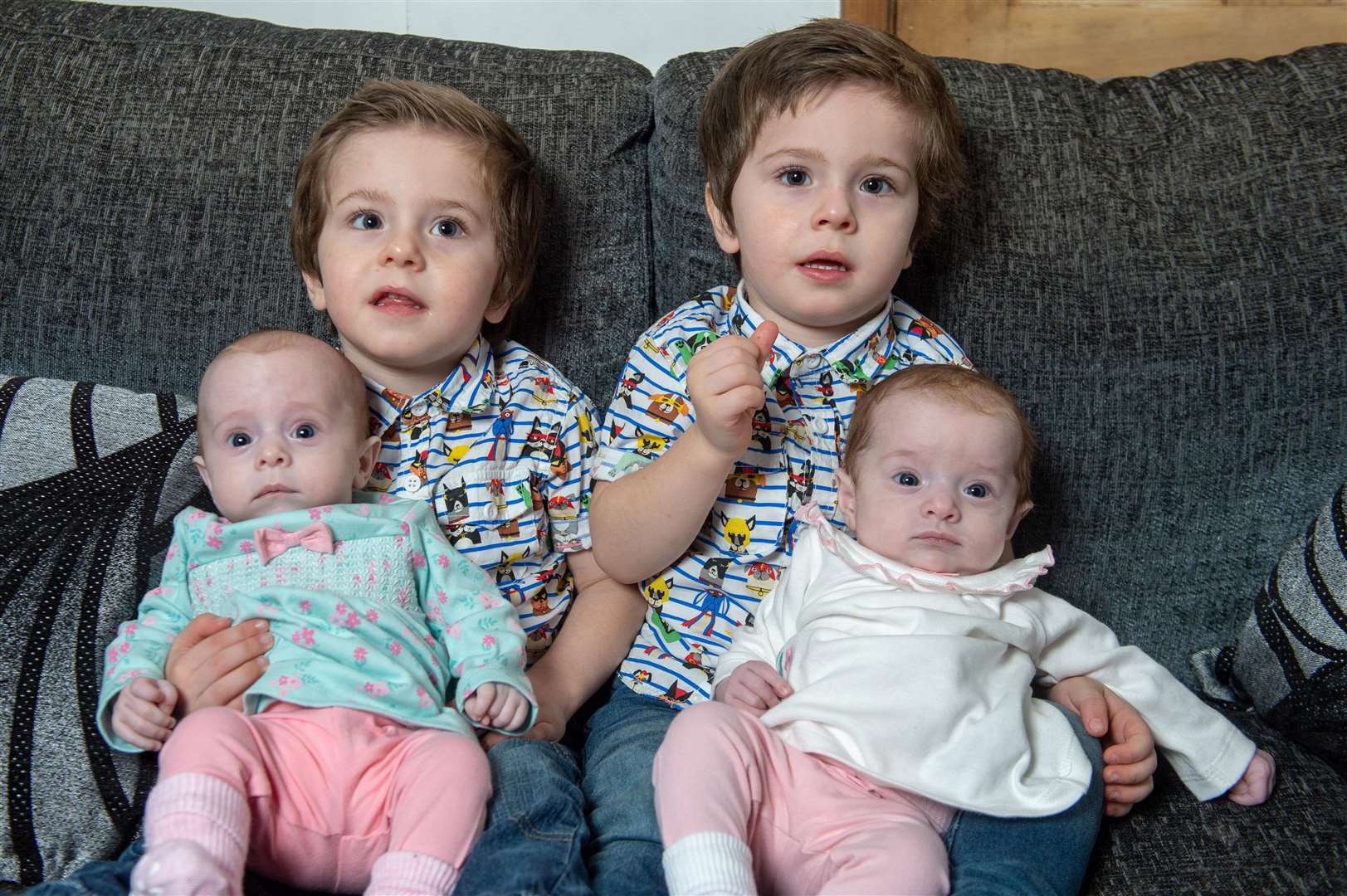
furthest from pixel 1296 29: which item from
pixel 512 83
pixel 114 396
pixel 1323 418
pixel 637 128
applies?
pixel 114 396

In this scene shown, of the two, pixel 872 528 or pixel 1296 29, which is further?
pixel 1296 29

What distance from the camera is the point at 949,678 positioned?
1.17m

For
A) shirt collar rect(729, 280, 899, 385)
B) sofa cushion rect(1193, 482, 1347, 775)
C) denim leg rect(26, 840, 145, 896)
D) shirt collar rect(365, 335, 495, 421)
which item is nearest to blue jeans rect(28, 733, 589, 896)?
denim leg rect(26, 840, 145, 896)

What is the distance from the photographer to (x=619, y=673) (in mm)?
1502

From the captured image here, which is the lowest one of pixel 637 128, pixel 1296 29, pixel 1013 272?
pixel 1013 272

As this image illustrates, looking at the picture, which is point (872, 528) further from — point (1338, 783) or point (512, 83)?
point (512, 83)

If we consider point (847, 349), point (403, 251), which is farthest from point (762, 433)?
point (403, 251)

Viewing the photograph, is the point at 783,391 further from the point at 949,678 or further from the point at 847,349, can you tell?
the point at 949,678

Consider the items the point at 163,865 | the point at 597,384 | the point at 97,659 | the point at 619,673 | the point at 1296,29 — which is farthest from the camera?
the point at 1296,29

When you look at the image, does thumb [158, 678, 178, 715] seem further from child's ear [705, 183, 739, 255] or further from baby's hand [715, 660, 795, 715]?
child's ear [705, 183, 739, 255]

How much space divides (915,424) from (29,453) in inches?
39.1

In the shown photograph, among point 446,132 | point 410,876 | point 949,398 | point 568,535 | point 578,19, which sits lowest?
point 410,876

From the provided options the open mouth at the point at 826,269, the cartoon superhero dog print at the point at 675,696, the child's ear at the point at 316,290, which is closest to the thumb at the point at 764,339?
the open mouth at the point at 826,269

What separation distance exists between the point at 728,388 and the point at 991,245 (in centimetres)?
58
